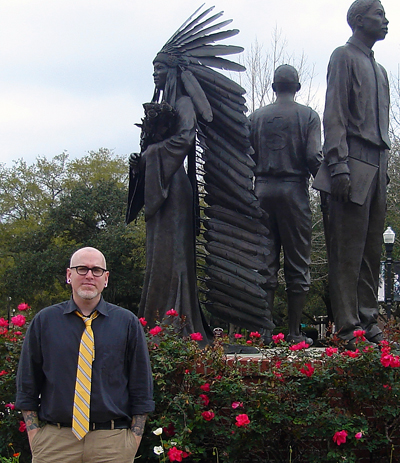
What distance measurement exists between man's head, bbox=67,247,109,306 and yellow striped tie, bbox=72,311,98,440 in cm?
16

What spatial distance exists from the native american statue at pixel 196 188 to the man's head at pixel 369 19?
1.30 m

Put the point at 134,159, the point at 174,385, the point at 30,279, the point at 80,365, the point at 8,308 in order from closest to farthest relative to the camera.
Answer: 1. the point at 80,365
2. the point at 174,385
3. the point at 134,159
4. the point at 30,279
5. the point at 8,308

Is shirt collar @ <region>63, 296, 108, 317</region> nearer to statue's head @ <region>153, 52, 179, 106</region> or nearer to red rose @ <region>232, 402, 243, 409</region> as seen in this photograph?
red rose @ <region>232, 402, 243, 409</region>

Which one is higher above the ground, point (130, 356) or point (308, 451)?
point (130, 356)

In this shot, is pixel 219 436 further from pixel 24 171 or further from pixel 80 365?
pixel 24 171

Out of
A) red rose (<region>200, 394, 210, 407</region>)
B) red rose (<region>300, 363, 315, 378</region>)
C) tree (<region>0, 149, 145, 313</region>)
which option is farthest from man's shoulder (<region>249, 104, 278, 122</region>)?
tree (<region>0, 149, 145, 313</region>)

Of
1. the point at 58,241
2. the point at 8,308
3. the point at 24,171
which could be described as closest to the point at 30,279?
the point at 58,241

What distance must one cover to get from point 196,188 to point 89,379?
12.5ft

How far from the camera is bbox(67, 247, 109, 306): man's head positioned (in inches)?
124

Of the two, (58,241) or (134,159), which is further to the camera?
(58,241)

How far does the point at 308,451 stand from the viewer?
4.45 meters

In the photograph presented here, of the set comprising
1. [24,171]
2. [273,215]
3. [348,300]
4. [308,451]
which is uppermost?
[24,171]

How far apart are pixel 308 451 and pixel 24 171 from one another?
3361cm

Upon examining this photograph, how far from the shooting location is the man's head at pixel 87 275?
3.14 metres
